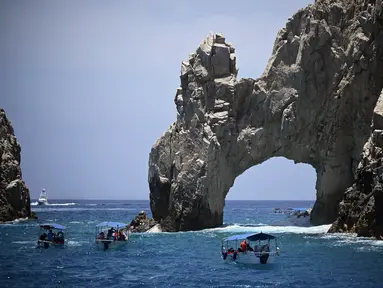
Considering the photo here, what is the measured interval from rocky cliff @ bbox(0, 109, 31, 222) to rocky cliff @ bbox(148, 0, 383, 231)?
83.5ft

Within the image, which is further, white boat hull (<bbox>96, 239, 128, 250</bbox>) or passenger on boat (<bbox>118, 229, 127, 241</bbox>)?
passenger on boat (<bbox>118, 229, 127, 241</bbox>)

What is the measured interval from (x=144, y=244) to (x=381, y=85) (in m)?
23.2

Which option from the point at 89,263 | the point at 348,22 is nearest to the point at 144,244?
the point at 89,263

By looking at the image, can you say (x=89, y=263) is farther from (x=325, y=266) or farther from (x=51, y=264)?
(x=325, y=266)

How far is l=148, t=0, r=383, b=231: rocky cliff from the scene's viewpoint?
60.2 metres

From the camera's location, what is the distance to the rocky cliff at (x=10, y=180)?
8288cm

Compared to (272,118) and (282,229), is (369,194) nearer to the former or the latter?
(282,229)

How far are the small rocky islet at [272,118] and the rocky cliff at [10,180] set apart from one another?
80.5ft

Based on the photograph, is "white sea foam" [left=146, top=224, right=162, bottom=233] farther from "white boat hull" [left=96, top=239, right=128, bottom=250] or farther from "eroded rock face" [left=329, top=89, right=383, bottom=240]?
"eroded rock face" [left=329, top=89, right=383, bottom=240]

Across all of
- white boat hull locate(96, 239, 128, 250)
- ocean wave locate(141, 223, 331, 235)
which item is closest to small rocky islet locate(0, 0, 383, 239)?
ocean wave locate(141, 223, 331, 235)

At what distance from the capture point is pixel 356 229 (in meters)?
49.8

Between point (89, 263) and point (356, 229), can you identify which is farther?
point (356, 229)

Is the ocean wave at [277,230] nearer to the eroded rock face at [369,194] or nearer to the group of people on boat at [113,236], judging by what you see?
the eroded rock face at [369,194]

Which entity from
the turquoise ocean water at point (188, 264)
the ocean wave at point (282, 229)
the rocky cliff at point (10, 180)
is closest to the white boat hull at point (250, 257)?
the turquoise ocean water at point (188, 264)
